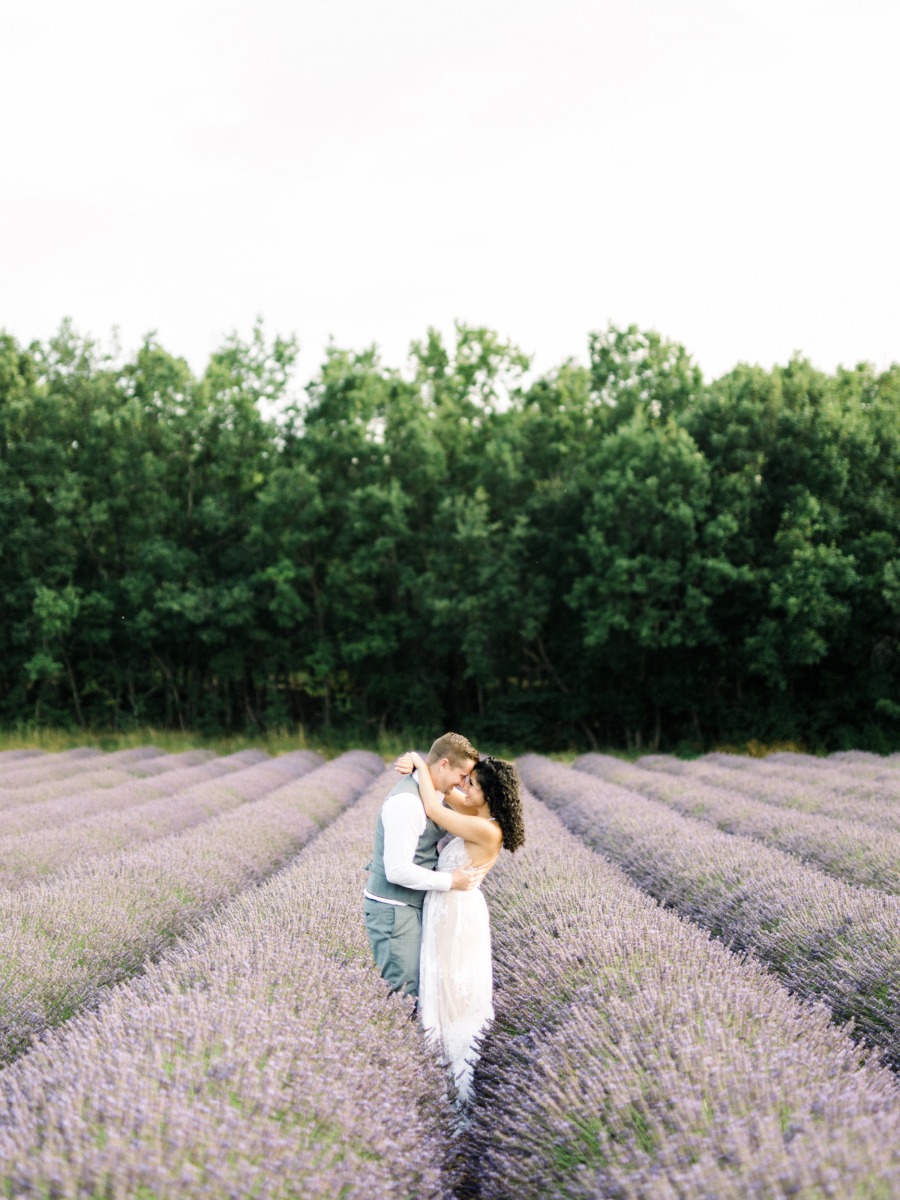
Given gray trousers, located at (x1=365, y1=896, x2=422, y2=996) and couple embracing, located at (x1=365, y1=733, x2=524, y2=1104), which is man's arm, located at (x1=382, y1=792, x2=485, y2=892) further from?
gray trousers, located at (x1=365, y1=896, x2=422, y2=996)

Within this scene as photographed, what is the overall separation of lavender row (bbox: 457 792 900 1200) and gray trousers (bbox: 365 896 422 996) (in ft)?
1.11

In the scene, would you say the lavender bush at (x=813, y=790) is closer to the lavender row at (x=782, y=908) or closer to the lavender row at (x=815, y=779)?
the lavender row at (x=815, y=779)

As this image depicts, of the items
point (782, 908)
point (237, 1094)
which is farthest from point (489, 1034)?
point (782, 908)

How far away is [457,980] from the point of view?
3.15 metres

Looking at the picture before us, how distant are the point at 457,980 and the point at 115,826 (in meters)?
4.74

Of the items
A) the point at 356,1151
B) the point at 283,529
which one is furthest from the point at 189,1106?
the point at 283,529

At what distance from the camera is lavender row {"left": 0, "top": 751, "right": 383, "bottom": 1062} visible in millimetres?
3506

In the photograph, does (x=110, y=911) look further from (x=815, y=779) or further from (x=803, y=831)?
(x=815, y=779)

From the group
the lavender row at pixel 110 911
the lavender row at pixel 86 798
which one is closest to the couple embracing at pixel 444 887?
the lavender row at pixel 110 911

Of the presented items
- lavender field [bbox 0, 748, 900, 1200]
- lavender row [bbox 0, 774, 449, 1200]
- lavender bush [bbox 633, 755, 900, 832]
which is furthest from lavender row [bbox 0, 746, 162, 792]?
lavender row [bbox 0, 774, 449, 1200]

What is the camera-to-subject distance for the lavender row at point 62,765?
37.6 ft

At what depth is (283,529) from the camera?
2244cm

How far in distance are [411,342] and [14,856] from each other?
2136cm

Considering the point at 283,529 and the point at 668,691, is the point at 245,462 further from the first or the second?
the point at 668,691
